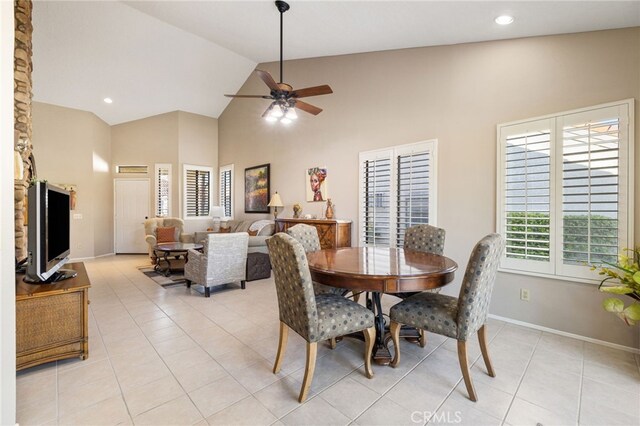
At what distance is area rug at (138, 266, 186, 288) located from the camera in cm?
470

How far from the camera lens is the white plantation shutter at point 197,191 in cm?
786

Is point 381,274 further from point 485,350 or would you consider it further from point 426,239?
point 426,239

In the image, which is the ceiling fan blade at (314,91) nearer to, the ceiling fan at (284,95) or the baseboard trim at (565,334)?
the ceiling fan at (284,95)

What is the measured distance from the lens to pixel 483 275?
1875mm

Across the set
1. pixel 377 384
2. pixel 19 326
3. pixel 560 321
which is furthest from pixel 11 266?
pixel 560 321

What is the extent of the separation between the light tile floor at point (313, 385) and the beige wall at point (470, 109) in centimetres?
41

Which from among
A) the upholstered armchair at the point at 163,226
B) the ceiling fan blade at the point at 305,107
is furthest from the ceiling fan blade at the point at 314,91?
the upholstered armchair at the point at 163,226

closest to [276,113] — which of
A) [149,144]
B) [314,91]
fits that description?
[314,91]

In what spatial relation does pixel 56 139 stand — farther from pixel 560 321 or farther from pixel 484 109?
pixel 560 321

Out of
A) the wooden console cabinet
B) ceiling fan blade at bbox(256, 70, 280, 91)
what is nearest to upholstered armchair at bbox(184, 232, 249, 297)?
the wooden console cabinet

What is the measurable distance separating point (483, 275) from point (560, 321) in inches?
68.5

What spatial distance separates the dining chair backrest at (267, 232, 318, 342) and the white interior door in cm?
720

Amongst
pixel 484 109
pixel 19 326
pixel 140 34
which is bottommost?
pixel 19 326

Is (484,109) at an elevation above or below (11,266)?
above
